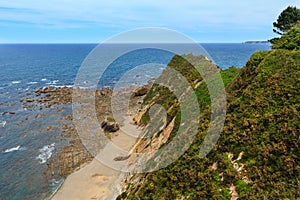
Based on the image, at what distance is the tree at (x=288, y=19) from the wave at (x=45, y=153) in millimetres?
40651

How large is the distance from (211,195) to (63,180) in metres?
16.1

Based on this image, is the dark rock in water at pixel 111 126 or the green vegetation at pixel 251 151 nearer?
the green vegetation at pixel 251 151

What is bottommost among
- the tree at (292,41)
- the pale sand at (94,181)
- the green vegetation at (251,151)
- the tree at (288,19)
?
the pale sand at (94,181)

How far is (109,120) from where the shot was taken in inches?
1367

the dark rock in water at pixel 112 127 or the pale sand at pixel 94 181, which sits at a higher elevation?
the dark rock in water at pixel 112 127

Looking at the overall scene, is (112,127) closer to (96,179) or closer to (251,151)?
(96,179)

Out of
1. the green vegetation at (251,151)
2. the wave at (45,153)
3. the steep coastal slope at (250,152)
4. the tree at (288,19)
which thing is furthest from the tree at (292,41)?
the wave at (45,153)

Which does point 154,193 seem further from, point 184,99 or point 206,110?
point 184,99

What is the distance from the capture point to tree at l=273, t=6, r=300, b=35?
1505 inches

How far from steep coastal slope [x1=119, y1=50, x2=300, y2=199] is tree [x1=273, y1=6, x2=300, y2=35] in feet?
81.7

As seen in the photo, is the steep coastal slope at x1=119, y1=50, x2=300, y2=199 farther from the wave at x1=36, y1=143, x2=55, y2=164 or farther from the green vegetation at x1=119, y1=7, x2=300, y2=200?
the wave at x1=36, y1=143, x2=55, y2=164

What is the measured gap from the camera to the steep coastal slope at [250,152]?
1217cm

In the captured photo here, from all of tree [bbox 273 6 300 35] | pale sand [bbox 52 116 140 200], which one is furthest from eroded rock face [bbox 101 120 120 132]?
tree [bbox 273 6 300 35]

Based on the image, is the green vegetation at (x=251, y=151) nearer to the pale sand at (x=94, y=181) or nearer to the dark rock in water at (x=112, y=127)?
the pale sand at (x=94, y=181)
